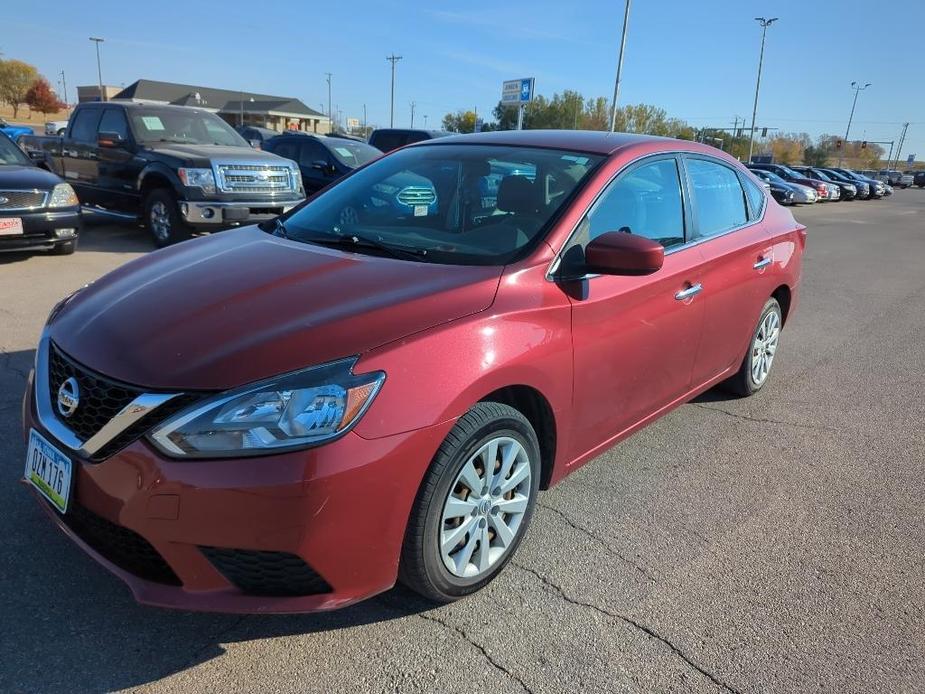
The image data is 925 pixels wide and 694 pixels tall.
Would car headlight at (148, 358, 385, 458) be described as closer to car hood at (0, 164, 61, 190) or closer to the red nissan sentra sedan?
the red nissan sentra sedan

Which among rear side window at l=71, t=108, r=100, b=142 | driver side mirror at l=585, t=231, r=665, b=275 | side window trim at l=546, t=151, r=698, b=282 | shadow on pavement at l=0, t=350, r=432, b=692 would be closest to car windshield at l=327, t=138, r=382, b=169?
rear side window at l=71, t=108, r=100, b=142

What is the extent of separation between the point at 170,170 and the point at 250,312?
7417 mm

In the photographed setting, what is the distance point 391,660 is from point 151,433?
104 centimetres

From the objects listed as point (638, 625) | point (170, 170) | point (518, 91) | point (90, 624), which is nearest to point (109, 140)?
point (170, 170)

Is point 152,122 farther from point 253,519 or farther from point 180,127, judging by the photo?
point 253,519

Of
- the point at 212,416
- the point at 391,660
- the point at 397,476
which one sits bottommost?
the point at 391,660

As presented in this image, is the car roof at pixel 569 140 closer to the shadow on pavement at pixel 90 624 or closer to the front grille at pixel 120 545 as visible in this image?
the shadow on pavement at pixel 90 624

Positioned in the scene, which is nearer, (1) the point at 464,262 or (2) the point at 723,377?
(1) the point at 464,262

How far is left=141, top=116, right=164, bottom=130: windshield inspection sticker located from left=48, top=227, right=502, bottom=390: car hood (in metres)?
7.83

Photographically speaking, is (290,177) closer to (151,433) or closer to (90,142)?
(90,142)

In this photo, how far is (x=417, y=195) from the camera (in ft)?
11.3

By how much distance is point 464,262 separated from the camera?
8.98 ft

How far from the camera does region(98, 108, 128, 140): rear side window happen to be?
966 centimetres

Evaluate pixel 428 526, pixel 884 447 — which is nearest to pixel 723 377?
pixel 884 447
